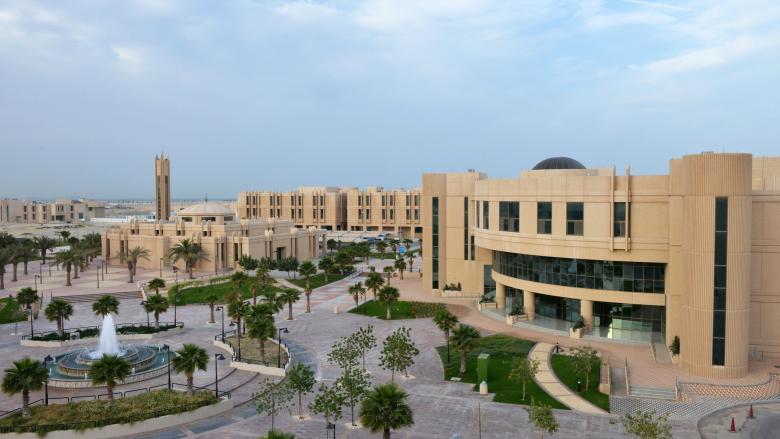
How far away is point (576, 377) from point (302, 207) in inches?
4964

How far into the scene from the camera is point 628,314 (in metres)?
46.8

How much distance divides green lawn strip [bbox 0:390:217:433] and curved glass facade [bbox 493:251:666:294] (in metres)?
29.8

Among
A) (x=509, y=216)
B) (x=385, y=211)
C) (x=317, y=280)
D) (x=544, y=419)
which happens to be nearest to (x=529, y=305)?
(x=509, y=216)

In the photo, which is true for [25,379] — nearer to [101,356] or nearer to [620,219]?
[101,356]

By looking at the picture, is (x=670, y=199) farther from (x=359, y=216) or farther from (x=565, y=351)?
(x=359, y=216)

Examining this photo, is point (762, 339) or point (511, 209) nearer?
point (762, 339)

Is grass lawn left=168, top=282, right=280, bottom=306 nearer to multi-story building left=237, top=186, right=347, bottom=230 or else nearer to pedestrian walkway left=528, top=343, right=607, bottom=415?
pedestrian walkway left=528, top=343, right=607, bottom=415

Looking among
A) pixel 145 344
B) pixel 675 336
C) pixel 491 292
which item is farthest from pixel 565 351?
pixel 145 344

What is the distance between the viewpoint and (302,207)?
156625mm

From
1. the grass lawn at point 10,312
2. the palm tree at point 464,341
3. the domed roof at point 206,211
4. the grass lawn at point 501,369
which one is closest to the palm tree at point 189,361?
the grass lawn at point 501,369

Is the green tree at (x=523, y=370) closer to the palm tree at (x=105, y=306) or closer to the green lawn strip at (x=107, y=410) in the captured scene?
the green lawn strip at (x=107, y=410)

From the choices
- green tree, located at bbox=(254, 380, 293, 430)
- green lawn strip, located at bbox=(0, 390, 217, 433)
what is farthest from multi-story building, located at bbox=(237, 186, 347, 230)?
green lawn strip, located at bbox=(0, 390, 217, 433)

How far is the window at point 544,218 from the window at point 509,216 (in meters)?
2.25

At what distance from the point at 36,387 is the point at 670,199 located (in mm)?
42175
